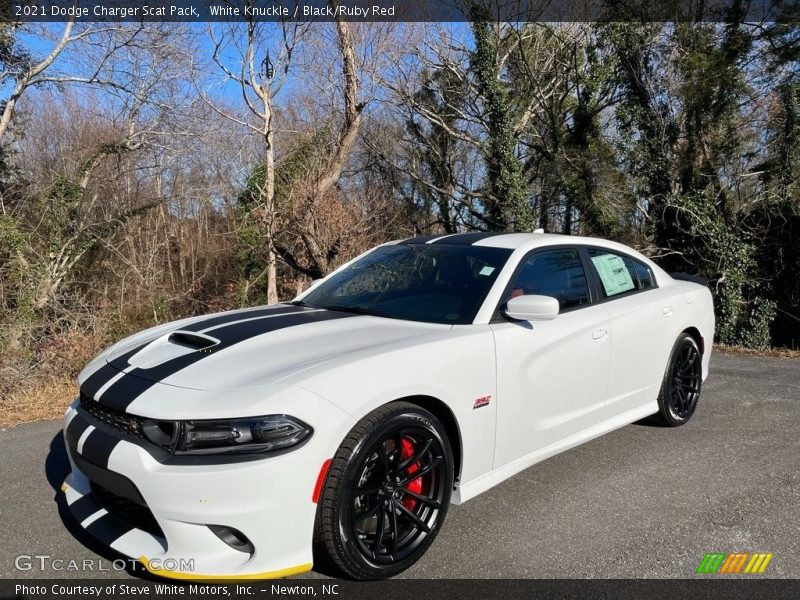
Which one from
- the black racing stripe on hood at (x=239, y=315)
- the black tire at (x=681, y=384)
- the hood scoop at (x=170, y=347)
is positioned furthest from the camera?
the black tire at (x=681, y=384)

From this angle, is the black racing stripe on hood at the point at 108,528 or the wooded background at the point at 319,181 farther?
the wooded background at the point at 319,181

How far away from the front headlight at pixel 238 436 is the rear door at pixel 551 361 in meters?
1.24

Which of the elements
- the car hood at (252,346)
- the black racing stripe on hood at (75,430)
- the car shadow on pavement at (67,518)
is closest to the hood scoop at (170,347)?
the car hood at (252,346)

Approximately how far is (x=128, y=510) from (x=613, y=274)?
11.3 ft

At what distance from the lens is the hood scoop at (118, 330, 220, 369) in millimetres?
2955

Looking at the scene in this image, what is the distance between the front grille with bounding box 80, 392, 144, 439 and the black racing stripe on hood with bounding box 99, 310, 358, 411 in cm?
4

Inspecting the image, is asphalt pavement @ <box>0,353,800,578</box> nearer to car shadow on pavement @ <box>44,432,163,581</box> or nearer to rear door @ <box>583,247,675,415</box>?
car shadow on pavement @ <box>44,432,163,581</box>

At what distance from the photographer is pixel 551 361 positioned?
3.49m

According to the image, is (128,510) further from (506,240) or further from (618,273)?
(618,273)

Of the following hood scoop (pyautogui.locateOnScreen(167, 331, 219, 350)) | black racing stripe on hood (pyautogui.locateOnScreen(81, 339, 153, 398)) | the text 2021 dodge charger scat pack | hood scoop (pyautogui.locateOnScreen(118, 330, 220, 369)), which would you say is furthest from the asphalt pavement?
hood scoop (pyautogui.locateOnScreen(167, 331, 219, 350))

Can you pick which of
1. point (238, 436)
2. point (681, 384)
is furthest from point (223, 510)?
point (681, 384)

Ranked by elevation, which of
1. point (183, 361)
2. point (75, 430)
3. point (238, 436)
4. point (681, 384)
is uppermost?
point (183, 361)

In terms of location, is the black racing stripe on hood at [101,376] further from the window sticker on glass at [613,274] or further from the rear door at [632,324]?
the window sticker on glass at [613,274]

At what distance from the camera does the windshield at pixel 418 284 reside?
11.5 feet
